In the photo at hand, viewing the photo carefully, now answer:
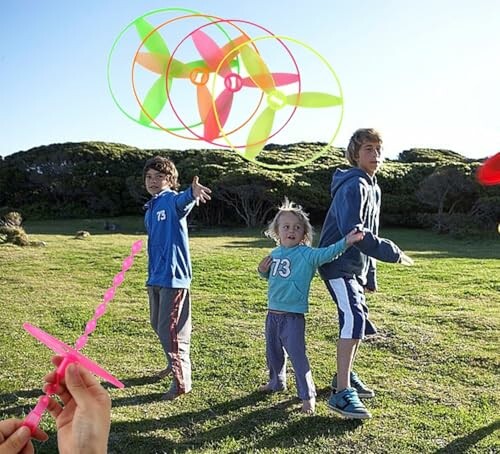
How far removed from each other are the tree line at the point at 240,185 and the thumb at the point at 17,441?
1064cm

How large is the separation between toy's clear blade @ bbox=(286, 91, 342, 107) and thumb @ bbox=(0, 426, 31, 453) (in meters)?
2.02

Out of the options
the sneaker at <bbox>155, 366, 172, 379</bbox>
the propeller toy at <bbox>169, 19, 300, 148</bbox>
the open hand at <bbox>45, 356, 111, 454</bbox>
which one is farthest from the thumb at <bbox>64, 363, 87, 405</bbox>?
the sneaker at <bbox>155, 366, 172, 379</bbox>

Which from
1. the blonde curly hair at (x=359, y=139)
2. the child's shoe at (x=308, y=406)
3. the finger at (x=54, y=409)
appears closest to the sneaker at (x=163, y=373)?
the child's shoe at (x=308, y=406)

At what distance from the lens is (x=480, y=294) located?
607cm

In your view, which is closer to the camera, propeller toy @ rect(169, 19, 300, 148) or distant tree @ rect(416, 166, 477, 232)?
propeller toy @ rect(169, 19, 300, 148)

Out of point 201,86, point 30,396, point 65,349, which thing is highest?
point 201,86

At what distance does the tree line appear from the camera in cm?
1319

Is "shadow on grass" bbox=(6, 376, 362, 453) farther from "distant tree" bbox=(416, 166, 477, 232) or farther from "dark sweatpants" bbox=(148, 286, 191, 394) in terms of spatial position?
"distant tree" bbox=(416, 166, 477, 232)

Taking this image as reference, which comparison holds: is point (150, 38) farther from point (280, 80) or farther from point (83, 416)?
point (83, 416)

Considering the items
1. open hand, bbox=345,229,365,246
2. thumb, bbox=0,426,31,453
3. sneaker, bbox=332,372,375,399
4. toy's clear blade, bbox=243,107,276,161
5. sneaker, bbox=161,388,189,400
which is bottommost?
sneaker, bbox=161,388,189,400

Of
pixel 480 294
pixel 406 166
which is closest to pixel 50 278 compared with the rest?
pixel 480 294

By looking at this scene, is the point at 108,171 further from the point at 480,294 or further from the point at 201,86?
the point at 201,86

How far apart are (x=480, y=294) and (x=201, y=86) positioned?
437 cm

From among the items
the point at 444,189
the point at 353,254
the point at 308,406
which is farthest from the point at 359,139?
the point at 444,189
